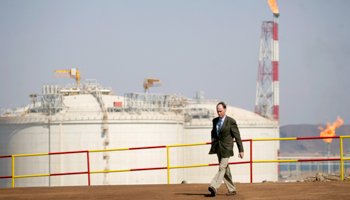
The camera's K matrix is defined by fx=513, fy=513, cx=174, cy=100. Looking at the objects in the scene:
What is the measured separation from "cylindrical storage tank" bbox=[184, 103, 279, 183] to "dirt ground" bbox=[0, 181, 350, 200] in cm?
3200

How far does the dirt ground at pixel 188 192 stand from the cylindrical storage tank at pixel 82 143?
79.7 feet

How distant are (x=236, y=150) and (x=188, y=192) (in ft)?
119

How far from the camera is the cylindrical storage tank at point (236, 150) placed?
5100cm

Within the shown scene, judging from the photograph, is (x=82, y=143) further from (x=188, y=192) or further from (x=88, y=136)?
(x=188, y=192)

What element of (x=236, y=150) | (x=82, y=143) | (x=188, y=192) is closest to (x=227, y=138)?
(x=188, y=192)

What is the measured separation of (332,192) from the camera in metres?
14.3

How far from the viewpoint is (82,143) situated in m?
41.4

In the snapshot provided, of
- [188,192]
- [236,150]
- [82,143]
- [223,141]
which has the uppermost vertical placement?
[223,141]

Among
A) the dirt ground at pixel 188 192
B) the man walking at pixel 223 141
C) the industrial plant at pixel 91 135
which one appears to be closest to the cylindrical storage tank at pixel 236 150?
the industrial plant at pixel 91 135

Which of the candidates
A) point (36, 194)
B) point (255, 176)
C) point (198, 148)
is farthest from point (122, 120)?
point (36, 194)

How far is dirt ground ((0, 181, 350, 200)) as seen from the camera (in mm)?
13797

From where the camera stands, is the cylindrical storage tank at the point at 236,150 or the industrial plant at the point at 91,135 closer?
the industrial plant at the point at 91,135

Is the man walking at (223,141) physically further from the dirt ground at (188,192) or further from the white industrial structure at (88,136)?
the white industrial structure at (88,136)

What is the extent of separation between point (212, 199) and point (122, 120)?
29.9 metres
